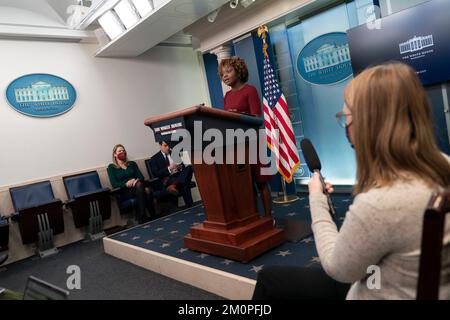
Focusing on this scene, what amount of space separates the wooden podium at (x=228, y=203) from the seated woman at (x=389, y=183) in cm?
162

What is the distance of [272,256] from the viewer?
2705 mm

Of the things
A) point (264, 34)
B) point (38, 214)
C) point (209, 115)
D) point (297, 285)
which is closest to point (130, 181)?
point (38, 214)

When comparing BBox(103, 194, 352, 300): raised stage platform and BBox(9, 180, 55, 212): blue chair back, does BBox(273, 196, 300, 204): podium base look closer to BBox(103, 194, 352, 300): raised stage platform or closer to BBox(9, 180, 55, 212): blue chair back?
BBox(103, 194, 352, 300): raised stage platform

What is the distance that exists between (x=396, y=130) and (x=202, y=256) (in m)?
2.30

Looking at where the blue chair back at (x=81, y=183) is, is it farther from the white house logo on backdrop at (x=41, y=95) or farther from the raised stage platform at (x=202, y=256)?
the raised stage platform at (x=202, y=256)

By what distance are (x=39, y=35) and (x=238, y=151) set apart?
3844mm

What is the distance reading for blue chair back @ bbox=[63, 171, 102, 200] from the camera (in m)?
4.98

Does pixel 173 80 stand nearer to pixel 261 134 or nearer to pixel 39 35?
pixel 39 35

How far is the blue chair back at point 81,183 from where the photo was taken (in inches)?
196

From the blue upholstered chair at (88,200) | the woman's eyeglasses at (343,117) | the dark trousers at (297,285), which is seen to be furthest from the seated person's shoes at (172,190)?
the woman's eyeglasses at (343,117)

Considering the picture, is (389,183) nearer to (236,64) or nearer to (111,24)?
(236,64)

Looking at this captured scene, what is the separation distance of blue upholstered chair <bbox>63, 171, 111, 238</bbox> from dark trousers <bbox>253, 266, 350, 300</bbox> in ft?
12.6

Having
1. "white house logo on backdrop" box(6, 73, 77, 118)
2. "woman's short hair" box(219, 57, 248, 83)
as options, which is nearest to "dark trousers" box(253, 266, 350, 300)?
"woman's short hair" box(219, 57, 248, 83)

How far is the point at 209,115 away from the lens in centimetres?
244
